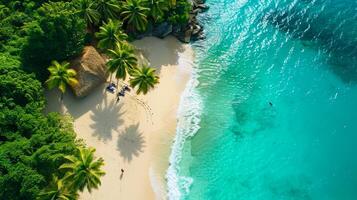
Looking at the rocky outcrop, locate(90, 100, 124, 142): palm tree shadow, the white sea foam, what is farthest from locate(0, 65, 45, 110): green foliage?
the rocky outcrop

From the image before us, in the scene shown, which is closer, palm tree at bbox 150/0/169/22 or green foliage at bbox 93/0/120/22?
green foliage at bbox 93/0/120/22

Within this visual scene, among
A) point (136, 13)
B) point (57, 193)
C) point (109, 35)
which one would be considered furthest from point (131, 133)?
point (136, 13)

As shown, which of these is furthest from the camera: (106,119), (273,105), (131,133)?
(273,105)

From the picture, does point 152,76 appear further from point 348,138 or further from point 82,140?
point 348,138

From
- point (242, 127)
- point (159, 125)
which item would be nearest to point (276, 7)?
point (242, 127)

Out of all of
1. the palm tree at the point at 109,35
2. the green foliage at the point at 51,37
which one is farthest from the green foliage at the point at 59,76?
the palm tree at the point at 109,35

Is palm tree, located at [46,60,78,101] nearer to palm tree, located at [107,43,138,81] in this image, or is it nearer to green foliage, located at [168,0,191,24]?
palm tree, located at [107,43,138,81]

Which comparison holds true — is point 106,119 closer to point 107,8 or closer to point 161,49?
point 161,49
